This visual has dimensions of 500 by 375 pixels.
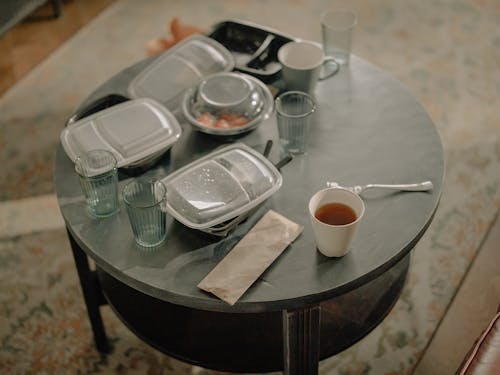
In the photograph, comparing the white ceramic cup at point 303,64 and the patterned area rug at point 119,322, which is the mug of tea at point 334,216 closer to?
the white ceramic cup at point 303,64

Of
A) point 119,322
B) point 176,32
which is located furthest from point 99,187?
point 176,32

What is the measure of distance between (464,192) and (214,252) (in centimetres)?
111

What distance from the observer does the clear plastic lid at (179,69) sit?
5.53ft

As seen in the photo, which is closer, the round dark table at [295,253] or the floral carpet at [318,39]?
the round dark table at [295,253]

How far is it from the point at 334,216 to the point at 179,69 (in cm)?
63

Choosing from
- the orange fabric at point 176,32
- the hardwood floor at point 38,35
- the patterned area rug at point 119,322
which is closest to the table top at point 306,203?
the patterned area rug at point 119,322

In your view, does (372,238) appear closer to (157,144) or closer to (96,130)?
(157,144)

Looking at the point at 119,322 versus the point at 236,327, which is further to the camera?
the point at 119,322

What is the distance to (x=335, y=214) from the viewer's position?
1.33m

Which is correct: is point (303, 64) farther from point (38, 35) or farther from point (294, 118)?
Result: point (38, 35)

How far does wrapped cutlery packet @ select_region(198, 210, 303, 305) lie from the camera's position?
49.1 inches

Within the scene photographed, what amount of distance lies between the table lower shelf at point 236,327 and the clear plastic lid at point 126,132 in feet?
1.07

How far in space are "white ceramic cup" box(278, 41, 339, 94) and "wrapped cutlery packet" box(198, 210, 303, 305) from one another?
40 centimetres

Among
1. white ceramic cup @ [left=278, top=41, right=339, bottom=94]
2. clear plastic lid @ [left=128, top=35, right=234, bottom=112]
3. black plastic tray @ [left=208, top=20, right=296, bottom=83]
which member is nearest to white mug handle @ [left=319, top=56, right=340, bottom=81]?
white ceramic cup @ [left=278, top=41, right=339, bottom=94]
